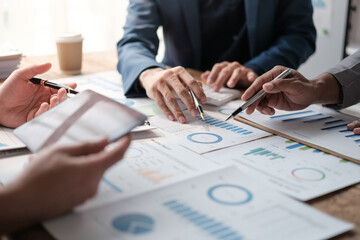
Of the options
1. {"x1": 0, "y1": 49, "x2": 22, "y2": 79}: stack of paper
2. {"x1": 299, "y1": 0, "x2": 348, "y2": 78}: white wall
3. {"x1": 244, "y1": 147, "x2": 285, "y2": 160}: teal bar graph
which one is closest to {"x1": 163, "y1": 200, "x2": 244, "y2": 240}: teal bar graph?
{"x1": 244, "y1": 147, "x2": 285, "y2": 160}: teal bar graph

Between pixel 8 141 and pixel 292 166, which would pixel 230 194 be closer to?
pixel 292 166

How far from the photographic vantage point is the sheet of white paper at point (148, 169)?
0.63 m

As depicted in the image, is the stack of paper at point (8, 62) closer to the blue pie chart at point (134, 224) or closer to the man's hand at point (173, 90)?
the man's hand at point (173, 90)

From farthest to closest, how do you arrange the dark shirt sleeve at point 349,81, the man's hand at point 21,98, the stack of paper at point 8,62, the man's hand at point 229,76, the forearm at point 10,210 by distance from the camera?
the stack of paper at point 8,62, the man's hand at point 229,76, the dark shirt sleeve at point 349,81, the man's hand at point 21,98, the forearm at point 10,210

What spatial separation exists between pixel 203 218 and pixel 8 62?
1.02m

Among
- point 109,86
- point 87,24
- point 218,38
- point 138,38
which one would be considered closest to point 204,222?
point 109,86

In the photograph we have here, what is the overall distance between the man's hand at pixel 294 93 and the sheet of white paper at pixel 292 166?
16cm

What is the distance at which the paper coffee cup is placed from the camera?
1418mm

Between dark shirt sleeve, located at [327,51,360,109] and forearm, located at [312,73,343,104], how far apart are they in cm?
1

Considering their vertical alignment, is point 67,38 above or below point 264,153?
above

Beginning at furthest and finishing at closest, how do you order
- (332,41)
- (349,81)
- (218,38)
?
(332,41) < (218,38) < (349,81)

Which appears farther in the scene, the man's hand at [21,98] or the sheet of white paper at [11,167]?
the man's hand at [21,98]

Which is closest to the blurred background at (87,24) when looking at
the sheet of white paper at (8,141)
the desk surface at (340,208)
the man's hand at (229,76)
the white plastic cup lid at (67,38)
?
the white plastic cup lid at (67,38)

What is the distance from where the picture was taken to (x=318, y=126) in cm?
94
